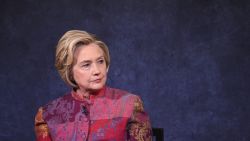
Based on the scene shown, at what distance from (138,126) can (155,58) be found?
3.64ft

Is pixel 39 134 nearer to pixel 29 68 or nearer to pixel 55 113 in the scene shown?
pixel 55 113

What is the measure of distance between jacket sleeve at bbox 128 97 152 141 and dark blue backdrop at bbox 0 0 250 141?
Answer: 1041 mm

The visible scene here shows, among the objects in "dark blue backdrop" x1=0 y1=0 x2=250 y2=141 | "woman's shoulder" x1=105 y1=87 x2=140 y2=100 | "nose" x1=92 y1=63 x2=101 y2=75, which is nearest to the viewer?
"nose" x1=92 y1=63 x2=101 y2=75

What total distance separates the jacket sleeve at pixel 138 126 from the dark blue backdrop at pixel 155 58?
1.04m

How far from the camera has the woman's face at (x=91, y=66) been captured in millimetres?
1694

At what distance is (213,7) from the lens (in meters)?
2.67

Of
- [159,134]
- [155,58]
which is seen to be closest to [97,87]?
[159,134]

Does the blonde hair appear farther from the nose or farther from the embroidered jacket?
the embroidered jacket

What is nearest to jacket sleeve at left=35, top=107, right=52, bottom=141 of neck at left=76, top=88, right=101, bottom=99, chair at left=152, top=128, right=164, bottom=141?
neck at left=76, top=88, right=101, bottom=99

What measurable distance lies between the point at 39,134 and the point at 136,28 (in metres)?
1.15

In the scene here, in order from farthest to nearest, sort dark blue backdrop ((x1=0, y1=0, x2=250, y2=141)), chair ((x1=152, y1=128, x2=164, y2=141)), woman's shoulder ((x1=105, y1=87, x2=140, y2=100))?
dark blue backdrop ((x1=0, y1=0, x2=250, y2=141)) < chair ((x1=152, y1=128, x2=164, y2=141)) < woman's shoulder ((x1=105, y1=87, x2=140, y2=100))

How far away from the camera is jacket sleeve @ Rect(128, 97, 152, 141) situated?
1.68m

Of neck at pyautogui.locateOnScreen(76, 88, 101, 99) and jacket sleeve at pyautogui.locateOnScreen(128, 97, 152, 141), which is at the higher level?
neck at pyautogui.locateOnScreen(76, 88, 101, 99)

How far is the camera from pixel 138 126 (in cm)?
170
